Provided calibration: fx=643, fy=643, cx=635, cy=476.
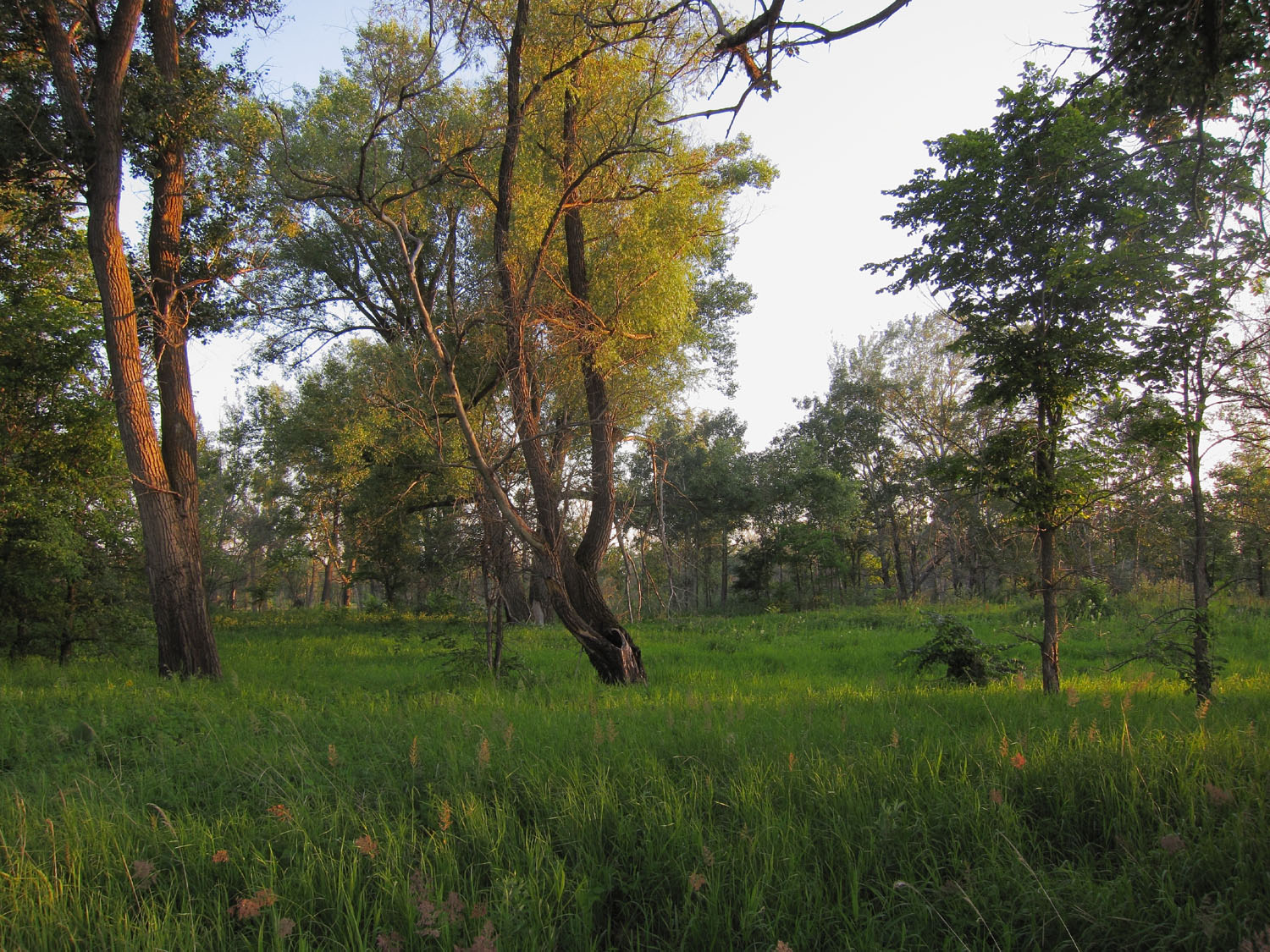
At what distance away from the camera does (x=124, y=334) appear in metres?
8.61

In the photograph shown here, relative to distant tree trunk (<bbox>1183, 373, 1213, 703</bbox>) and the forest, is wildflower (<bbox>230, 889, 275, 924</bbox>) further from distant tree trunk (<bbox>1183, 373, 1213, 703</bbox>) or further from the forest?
distant tree trunk (<bbox>1183, 373, 1213, 703</bbox>)

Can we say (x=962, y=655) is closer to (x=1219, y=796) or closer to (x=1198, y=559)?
(x=1198, y=559)

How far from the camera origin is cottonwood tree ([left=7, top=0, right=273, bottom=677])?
8555 millimetres

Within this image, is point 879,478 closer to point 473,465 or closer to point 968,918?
point 473,465

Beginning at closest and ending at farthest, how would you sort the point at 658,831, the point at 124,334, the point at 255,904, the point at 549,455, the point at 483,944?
1. the point at 483,944
2. the point at 255,904
3. the point at 658,831
4. the point at 124,334
5. the point at 549,455

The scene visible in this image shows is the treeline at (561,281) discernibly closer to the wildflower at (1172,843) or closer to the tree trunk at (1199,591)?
the tree trunk at (1199,591)

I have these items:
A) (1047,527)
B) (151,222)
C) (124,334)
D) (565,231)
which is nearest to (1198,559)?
(1047,527)

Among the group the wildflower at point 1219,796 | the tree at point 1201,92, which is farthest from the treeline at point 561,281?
the wildflower at point 1219,796

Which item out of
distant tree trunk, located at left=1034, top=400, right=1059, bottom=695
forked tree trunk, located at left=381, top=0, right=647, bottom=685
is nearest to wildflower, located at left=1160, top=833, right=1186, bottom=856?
distant tree trunk, located at left=1034, top=400, right=1059, bottom=695

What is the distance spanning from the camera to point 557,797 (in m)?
3.30

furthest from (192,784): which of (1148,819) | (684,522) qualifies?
(684,522)

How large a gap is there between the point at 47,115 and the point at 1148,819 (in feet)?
45.1

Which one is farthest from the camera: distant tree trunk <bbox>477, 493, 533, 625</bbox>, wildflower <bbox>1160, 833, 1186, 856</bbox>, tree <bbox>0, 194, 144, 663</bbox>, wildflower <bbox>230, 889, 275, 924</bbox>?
tree <bbox>0, 194, 144, 663</bbox>

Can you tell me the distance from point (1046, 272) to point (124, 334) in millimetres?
11229
